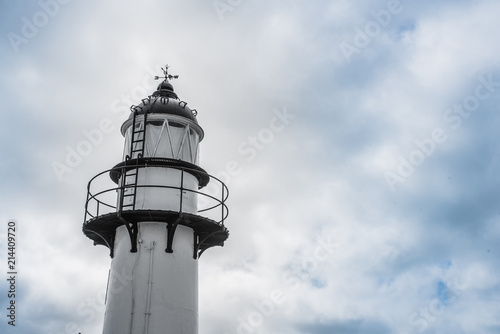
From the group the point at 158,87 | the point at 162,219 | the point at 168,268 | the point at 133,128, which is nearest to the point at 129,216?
the point at 162,219

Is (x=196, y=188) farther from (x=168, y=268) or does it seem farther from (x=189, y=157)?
(x=168, y=268)

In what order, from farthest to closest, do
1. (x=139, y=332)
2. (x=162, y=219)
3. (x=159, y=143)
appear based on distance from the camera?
(x=159, y=143)
(x=162, y=219)
(x=139, y=332)

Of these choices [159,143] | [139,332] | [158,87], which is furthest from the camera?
[158,87]

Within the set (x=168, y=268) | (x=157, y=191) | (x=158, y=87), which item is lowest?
(x=168, y=268)

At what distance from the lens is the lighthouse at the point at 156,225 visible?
1450 centimetres

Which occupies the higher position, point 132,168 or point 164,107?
point 164,107

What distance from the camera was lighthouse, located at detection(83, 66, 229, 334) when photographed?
14.5 m

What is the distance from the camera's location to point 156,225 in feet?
50.1

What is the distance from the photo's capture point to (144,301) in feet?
47.2

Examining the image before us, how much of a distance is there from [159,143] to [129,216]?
2.68 meters

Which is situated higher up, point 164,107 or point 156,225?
point 164,107

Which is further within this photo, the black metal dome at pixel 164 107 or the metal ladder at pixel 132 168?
the black metal dome at pixel 164 107

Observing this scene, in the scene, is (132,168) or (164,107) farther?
(164,107)

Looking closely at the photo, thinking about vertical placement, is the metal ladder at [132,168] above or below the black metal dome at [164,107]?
below
